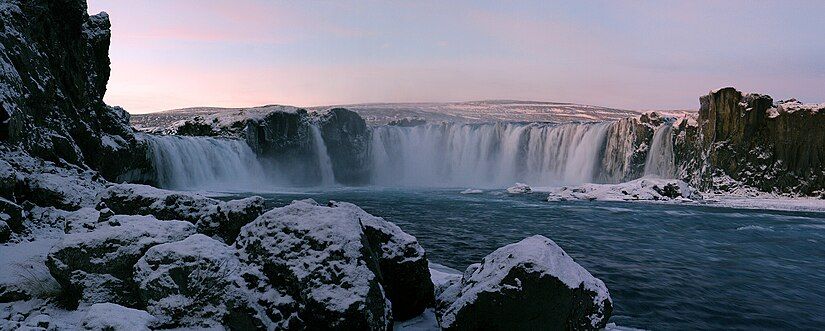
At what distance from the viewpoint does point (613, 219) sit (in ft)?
79.6

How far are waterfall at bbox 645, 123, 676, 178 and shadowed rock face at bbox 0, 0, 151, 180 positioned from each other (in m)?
47.8

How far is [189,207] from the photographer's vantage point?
8.09 meters

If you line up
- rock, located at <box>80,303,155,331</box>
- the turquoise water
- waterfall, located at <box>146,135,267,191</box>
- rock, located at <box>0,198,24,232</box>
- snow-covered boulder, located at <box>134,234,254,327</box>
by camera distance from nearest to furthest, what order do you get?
rock, located at <box>80,303,155,331</box> → snow-covered boulder, located at <box>134,234,254,327</box> → rock, located at <box>0,198,24,232</box> → the turquoise water → waterfall, located at <box>146,135,267,191</box>

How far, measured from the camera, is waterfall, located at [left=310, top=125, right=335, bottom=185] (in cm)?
5994

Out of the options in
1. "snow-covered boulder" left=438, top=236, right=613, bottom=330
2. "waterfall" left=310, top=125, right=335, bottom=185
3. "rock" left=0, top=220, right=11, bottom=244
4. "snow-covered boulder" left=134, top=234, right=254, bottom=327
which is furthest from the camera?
"waterfall" left=310, top=125, right=335, bottom=185

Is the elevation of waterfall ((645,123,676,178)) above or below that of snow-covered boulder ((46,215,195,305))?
below

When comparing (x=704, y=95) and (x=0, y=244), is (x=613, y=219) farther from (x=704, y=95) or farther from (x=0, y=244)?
(x=704, y=95)

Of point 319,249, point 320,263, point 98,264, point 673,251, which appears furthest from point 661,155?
point 98,264

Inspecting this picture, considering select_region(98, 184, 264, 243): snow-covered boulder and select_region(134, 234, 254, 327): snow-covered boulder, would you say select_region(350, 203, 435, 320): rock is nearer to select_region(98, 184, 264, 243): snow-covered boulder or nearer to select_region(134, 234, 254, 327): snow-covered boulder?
select_region(98, 184, 264, 243): snow-covered boulder

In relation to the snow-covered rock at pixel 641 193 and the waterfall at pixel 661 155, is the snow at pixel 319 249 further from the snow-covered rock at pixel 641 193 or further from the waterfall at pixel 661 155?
the waterfall at pixel 661 155

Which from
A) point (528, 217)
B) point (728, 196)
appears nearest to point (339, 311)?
point (528, 217)

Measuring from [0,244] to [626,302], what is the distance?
11178 millimetres

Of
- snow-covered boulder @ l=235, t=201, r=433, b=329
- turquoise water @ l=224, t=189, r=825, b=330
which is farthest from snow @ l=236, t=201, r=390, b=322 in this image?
turquoise water @ l=224, t=189, r=825, b=330

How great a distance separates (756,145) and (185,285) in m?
48.3
